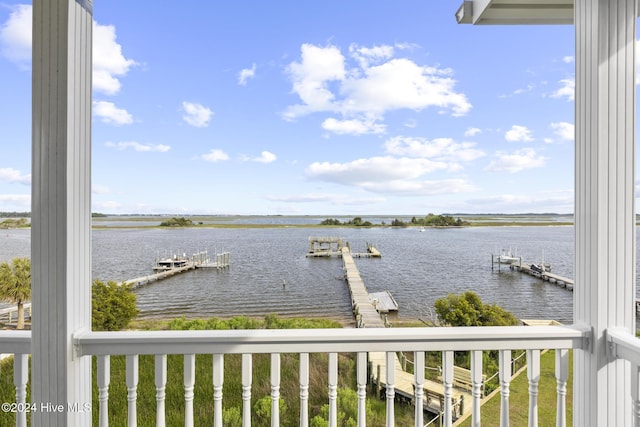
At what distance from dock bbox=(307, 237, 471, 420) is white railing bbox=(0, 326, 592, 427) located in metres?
0.49

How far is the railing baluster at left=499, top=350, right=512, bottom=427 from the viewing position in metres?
1.13

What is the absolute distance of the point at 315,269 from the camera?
122 inches

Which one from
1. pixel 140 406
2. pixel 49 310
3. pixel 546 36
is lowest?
pixel 140 406

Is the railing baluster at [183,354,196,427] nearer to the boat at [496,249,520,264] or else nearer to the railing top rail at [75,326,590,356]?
the railing top rail at [75,326,590,356]

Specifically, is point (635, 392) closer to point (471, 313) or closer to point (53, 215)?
point (471, 313)

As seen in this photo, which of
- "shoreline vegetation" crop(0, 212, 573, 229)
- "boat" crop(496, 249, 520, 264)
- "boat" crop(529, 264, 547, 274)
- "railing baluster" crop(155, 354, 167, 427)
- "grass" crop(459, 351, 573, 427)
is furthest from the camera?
"shoreline vegetation" crop(0, 212, 573, 229)

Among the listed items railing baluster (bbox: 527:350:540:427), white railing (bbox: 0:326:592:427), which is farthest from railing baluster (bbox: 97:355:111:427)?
railing baluster (bbox: 527:350:540:427)

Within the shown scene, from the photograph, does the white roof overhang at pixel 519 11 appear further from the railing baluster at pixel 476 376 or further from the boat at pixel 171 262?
the boat at pixel 171 262

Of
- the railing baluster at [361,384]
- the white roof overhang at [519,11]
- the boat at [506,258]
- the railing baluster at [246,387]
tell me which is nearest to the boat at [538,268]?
the boat at [506,258]

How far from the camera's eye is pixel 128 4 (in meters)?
2.62

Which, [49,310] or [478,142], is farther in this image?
[478,142]

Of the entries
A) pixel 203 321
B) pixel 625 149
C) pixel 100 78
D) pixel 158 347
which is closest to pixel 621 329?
pixel 625 149

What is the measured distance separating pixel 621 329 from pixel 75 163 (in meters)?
2.00

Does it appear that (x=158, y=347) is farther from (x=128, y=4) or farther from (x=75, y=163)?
(x=128, y=4)
